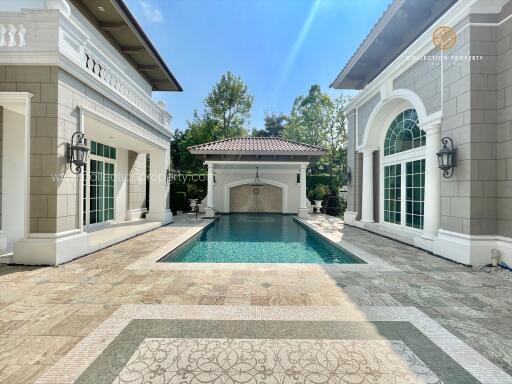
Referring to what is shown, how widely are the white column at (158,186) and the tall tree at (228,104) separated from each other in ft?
43.8

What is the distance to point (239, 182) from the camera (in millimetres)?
18031

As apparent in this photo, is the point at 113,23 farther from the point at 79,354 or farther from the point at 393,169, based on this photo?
the point at 393,169

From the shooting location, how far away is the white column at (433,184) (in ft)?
20.7

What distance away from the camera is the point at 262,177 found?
18109 millimetres

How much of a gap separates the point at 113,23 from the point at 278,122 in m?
30.0

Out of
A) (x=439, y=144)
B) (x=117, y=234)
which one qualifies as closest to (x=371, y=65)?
(x=439, y=144)

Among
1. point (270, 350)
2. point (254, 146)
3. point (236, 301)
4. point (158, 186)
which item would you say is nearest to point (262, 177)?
point (254, 146)

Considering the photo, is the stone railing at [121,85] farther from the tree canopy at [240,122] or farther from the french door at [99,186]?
the tree canopy at [240,122]

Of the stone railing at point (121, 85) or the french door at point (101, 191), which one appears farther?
the french door at point (101, 191)

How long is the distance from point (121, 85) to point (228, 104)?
17901 millimetres

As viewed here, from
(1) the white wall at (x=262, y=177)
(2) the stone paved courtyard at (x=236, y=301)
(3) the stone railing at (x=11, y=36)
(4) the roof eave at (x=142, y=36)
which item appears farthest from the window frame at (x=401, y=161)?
(3) the stone railing at (x=11, y=36)

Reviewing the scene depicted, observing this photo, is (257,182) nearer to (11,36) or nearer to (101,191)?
(101,191)

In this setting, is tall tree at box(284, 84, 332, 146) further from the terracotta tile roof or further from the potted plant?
the terracotta tile roof

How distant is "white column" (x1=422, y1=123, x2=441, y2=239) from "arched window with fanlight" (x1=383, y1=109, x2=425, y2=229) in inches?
41.8
